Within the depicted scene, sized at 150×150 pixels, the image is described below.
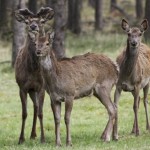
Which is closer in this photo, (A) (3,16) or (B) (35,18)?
(B) (35,18)

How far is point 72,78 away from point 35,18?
1.71 m

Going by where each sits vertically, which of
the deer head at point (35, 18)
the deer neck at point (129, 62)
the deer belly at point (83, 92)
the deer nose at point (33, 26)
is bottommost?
the deer belly at point (83, 92)

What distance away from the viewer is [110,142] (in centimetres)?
1164

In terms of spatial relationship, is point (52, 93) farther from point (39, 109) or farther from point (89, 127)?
point (89, 127)

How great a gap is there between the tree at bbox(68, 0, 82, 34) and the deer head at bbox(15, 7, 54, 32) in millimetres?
26449

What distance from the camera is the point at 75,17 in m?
41.7

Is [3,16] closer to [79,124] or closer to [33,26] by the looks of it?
[79,124]

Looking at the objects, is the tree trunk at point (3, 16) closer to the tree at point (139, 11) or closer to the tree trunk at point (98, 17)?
the tree trunk at point (98, 17)

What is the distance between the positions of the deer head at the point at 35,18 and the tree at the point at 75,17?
26449mm

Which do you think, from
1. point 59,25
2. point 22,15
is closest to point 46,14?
point 22,15

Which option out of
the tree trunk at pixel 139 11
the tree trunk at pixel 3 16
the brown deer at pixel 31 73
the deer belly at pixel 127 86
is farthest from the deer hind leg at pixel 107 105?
the tree trunk at pixel 139 11

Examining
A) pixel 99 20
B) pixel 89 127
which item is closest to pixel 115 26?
pixel 99 20

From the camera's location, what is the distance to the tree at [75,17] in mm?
40688

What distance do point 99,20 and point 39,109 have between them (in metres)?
31.5
